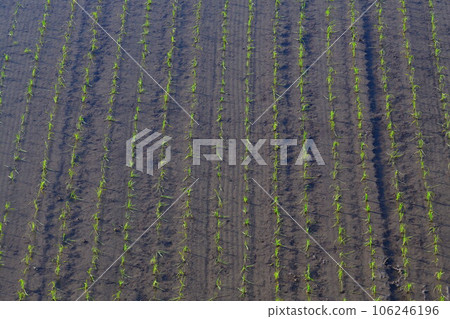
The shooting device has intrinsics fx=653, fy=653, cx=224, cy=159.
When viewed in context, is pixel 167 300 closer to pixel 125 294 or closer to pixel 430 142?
pixel 125 294

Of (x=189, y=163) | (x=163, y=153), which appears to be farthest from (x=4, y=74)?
(x=189, y=163)

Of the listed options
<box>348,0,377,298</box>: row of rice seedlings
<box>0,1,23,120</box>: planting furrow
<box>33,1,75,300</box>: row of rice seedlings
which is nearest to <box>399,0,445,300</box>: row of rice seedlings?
<box>348,0,377,298</box>: row of rice seedlings

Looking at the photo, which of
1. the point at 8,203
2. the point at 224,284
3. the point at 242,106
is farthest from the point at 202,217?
the point at 8,203

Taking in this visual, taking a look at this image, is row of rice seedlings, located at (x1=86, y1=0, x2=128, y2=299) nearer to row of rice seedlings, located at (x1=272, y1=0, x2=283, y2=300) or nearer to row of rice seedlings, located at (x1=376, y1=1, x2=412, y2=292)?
row of rice seedlings, located at (x1=272, y1=0, x2=283, y2=300)

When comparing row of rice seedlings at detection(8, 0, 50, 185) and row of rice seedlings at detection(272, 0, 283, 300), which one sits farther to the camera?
row of rice seedlings at detection(8, 0, 50, 185)

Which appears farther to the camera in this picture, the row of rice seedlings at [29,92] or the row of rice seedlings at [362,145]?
the row of rice seedlings at [29,92]

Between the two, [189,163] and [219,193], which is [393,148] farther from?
[189,163]

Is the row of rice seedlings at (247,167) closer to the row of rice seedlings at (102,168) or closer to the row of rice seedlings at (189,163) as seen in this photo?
the row of rice seedlings at (189,163)

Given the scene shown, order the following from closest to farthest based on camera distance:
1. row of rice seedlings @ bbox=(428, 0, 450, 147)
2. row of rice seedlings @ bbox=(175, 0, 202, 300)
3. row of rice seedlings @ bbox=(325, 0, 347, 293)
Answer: row of rice seedlings @ bbox=(175, 0, 202, 300)
row of rice seedlings @ bbox=(325, 0, 347, 293)
row of rice seedlings @ bbox=(428, 0, 450, 147)

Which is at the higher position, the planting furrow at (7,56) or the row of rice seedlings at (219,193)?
the planting furrow at (7,56)

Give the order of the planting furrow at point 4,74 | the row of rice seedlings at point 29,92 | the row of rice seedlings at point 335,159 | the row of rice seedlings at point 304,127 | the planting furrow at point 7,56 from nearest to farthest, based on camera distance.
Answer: the row of rice seedlings at point 304,127 → the row of rice seedlings at point 335,159 → the planting furrow at point 4,74 → the row of rice seedlings at point 29,92 → the planting furrow at point 7,56

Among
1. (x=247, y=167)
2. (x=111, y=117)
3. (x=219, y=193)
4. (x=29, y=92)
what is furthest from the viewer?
(x=29, y=92)

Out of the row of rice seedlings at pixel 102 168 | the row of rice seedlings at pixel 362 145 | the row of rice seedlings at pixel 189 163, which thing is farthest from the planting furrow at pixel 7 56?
the row of rice seedlings at pixel 362 145
